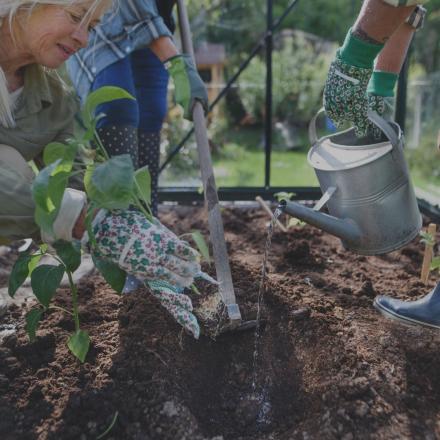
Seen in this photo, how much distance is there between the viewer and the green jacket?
1.35 m

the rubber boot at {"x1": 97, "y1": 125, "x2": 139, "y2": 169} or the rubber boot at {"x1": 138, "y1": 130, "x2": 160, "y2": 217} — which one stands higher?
the rubber boot at {"x1": 97, "y1": 125, "x2": 139, "y2": 169}

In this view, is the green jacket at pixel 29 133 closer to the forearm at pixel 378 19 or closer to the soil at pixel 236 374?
the soil at pixel 236 374

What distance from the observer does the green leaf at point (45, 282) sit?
1.32 meters

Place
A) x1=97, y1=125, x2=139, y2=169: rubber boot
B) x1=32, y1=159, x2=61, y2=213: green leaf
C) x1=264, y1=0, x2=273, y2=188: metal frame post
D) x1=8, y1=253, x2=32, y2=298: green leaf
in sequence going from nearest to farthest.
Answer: x1=32, y1=159, x2=61, y2=213: green leaf < x1=8, y1=253, x2=32, y2=298: green leaf < x1=97, y1=125, x2=139, y2=169: rubber boot < x1=264, y1=0, x2=273, y2=188: metal frame post

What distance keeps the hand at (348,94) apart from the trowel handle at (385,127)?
2 centimetres

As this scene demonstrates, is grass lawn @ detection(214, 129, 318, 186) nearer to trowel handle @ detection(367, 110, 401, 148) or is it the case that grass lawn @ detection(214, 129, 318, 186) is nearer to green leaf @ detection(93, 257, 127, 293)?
trowel handle @ detection(367, 110, 401, 148)

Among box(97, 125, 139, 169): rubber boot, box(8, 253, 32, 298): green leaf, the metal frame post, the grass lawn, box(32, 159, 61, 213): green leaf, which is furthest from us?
the grass lawn

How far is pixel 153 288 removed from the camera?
1.35 m

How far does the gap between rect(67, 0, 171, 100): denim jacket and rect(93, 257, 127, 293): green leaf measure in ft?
2.55

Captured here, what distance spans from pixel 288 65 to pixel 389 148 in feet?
18.2

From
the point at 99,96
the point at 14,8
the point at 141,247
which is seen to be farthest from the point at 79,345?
the point at 14,8

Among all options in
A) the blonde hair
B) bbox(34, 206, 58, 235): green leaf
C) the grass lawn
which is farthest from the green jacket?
the grass lawn

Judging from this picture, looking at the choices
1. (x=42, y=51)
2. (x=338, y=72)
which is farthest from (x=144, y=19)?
(x=338, y=72)

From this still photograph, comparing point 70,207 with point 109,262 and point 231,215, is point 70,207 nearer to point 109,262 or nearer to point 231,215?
point 109,262
